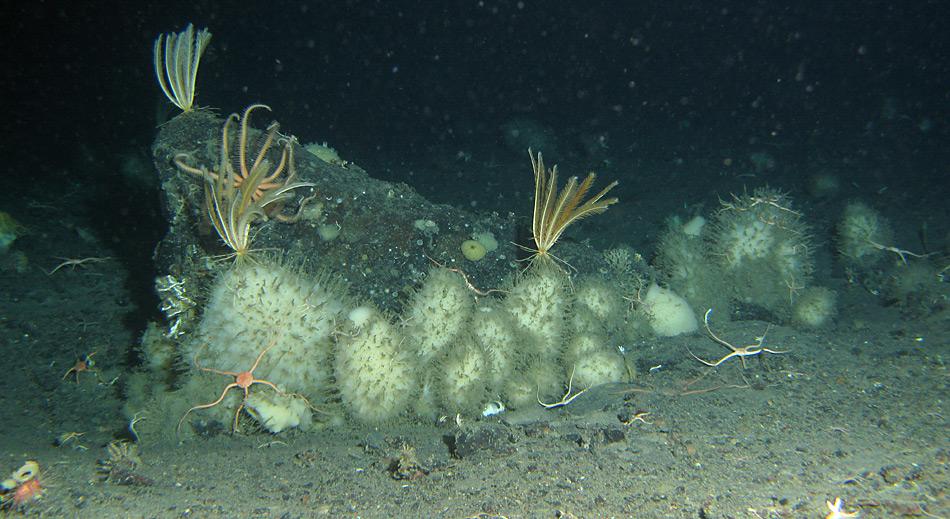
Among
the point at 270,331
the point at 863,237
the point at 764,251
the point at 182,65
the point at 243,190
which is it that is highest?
the point at 182,65

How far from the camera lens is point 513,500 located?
2350 mm

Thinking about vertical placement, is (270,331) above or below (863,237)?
above

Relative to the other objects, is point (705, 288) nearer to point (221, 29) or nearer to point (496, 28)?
point (221, 29)

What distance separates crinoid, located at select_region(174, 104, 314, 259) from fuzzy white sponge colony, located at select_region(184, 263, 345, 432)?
13.5 inches

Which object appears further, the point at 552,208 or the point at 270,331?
the point at 552,208

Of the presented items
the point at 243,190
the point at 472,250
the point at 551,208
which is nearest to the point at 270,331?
the point at 243,190

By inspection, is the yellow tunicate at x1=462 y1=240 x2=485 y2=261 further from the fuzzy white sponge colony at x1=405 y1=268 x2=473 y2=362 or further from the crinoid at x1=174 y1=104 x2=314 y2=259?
the crinoid at x1=174 y1=104 x2=314 y2=259

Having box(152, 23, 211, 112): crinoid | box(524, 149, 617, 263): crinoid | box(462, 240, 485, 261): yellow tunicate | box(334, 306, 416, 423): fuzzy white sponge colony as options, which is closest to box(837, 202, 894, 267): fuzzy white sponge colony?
box(524, 149, 617, 263): crinoid

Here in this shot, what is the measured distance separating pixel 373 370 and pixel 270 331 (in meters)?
0.88

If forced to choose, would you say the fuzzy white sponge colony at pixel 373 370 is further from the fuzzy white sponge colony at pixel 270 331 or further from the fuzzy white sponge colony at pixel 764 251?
the fuzzy white sponge colony at pixel 764 251

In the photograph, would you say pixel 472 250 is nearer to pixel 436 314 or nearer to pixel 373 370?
pixel 436 314

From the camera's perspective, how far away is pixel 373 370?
3.51 m

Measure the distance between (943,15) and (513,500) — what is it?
7443 centimetres

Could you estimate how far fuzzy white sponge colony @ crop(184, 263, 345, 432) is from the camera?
3398mm
